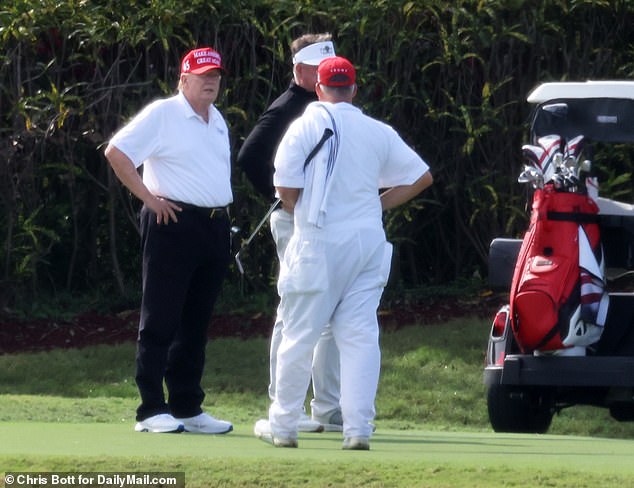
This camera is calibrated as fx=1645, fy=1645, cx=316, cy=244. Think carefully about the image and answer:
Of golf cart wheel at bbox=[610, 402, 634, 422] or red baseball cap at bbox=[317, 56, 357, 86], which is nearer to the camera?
red baseball cap at bbox=[317, 56, 357, 86]

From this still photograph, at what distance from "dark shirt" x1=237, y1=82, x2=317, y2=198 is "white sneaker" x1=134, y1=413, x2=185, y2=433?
114 centimetres

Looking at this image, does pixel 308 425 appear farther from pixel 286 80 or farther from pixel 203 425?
pixel 286 80

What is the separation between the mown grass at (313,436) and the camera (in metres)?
5.56

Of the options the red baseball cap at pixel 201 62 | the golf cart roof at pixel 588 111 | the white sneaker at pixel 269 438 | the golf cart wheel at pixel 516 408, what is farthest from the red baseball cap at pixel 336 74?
the golf cart wheel at pixel 516 408

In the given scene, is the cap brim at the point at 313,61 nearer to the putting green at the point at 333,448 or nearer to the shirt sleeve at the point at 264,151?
the shirt sleeve at the point at 264,151

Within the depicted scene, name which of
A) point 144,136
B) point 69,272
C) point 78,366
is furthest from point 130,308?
Result: point 144,136

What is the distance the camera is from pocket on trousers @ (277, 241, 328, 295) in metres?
6.51

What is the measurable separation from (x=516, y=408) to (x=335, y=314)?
1902mm

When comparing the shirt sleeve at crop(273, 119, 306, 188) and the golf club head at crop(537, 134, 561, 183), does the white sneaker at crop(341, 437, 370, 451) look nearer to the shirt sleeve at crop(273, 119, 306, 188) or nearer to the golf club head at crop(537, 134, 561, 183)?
the shirt sleeve at crop(273, 119, 306, 188)

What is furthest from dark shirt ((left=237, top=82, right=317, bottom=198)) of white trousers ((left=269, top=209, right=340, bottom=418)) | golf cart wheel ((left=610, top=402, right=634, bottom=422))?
golf cart wheel ((left=610, top=402, right=634, bottom=422))

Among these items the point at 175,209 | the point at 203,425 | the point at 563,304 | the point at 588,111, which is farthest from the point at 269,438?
the point at 588,111

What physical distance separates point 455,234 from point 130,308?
8.15 ft

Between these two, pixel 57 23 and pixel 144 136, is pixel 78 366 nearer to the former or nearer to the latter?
pixel 57 23

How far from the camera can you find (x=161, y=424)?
730 cm
